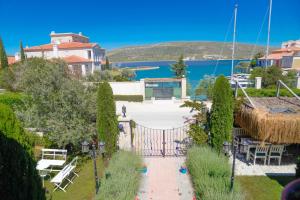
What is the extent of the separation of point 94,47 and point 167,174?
41.0 meters

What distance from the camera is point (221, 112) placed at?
26.6 feet

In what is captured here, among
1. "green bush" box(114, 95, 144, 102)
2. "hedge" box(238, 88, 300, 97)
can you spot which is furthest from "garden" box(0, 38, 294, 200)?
"green bush" box(114, 95, 144, 102)

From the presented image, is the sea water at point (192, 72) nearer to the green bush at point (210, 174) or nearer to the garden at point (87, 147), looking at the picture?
the garden at point (87, 147)

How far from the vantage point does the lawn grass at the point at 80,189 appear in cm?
650

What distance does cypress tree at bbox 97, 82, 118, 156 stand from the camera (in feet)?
26.6

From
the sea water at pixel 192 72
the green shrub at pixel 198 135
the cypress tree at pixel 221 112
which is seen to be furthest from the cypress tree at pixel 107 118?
the sea water at pixel 192 72

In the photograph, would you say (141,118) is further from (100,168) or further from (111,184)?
(111,184)

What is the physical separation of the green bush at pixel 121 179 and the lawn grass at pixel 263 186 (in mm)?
3416

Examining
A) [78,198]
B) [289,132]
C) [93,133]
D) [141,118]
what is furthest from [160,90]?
[78,198]

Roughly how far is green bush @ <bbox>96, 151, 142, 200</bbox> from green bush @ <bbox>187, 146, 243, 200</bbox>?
1.91m

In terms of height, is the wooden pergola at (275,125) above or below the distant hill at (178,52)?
below

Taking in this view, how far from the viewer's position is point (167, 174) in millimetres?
7848

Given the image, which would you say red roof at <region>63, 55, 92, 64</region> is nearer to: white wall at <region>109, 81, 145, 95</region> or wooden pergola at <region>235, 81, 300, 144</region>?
white wall at <region>109, 81, 145, 95</region>

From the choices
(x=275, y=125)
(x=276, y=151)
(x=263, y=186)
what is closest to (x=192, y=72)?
(x=276, y=151)
